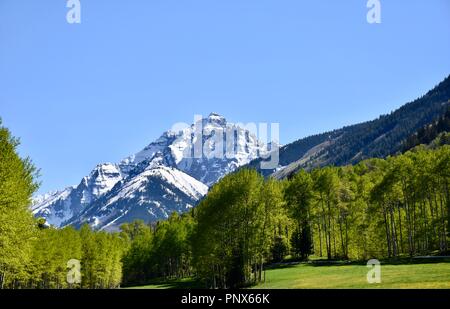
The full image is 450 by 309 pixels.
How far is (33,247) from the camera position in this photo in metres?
80.9

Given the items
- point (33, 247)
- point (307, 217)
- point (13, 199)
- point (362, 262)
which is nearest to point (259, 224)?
point (362, 262)

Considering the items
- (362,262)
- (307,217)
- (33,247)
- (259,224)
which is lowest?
(362,262)

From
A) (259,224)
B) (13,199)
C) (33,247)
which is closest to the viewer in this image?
(13,199)

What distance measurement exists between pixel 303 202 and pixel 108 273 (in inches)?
2116

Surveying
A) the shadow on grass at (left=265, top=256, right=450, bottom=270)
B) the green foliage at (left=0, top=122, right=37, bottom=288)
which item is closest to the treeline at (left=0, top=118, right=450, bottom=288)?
the green foliage at (left=0, top=122, right=37, bottom=288)

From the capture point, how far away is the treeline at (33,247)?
49.2 metres

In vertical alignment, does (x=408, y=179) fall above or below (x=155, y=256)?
above

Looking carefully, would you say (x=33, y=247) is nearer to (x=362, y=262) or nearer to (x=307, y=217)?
(x=307, y=217)

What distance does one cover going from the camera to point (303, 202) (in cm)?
9694

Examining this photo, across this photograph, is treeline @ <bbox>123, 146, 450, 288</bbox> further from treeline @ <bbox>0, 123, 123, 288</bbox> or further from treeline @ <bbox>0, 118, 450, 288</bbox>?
treeline @ <bbox>0, 123, 123, 288</bbox>

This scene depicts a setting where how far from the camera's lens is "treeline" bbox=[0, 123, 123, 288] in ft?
161
